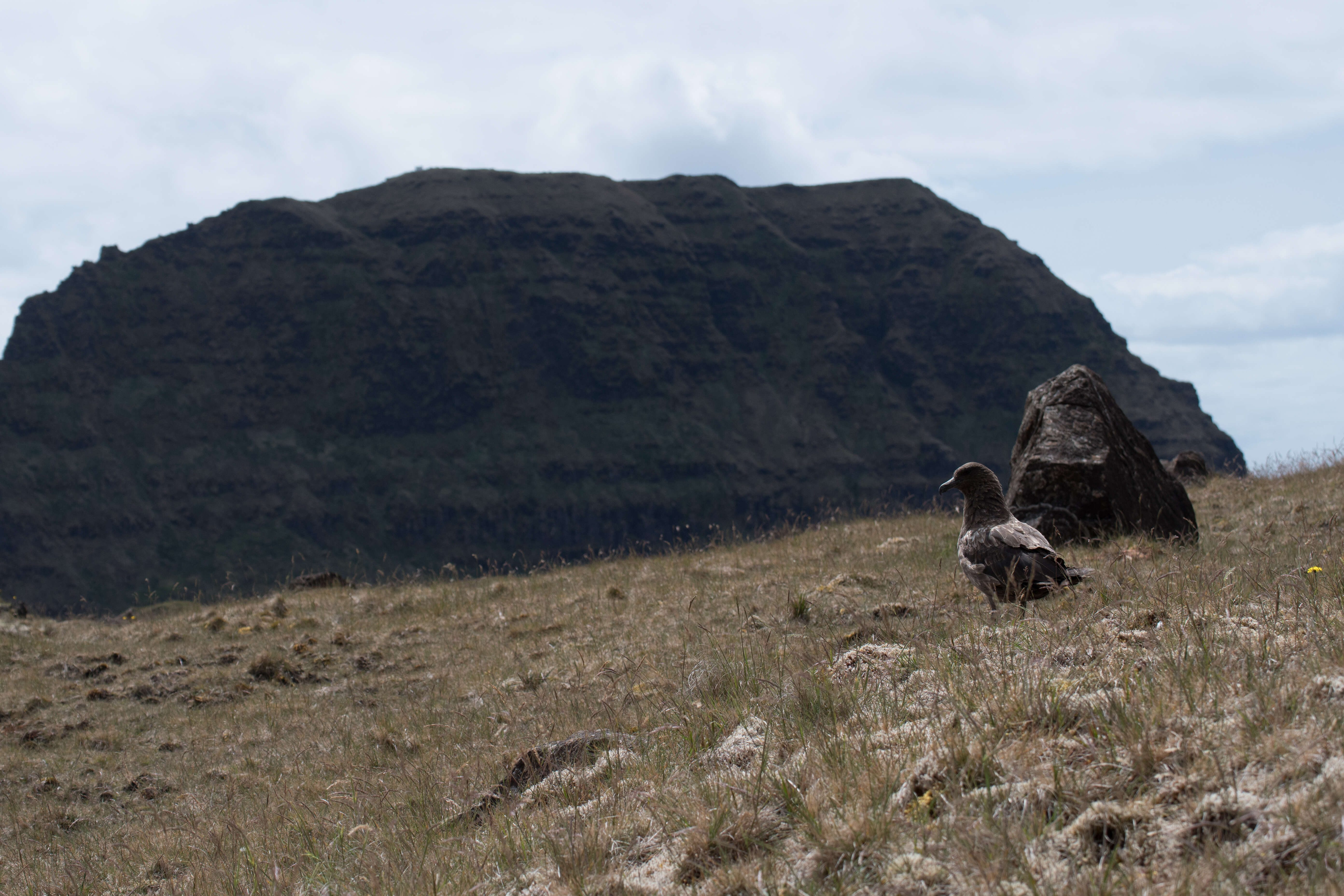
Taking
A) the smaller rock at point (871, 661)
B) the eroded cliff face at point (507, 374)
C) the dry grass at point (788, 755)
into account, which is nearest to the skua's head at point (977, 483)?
the dry grass at point (788, 755)

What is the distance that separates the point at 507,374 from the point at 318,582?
13360 centimetres

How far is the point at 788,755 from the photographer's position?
388cm

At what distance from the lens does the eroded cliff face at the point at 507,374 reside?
4567 inches

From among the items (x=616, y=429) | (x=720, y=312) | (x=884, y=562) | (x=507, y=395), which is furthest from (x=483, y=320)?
(x=884, y=562)

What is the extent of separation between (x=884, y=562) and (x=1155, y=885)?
9220mm

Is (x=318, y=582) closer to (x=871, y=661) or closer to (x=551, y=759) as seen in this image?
(x=551, y=759)

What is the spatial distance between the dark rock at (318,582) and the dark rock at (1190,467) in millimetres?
16474

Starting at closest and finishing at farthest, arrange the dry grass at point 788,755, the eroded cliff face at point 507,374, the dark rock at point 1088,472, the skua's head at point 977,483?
the dry grass at point 788,755 → the skua's head at point 977,483 → the dark rock at point 1088,472 → the eroded cliff face at point 507,374

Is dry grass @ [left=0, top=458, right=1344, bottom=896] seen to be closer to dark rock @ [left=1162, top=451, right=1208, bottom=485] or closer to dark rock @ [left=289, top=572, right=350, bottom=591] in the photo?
dark rock @ [left=289, top=572, right=350, bottom=591]

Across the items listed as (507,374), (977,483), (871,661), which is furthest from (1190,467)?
(507,374)

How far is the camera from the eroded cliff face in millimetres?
116000

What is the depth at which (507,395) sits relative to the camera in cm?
14575

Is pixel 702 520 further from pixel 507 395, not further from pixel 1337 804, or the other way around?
pixel 1337 804

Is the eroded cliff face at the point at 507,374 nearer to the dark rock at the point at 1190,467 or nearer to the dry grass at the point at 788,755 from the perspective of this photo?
the dark rock at the point at 1190,467
